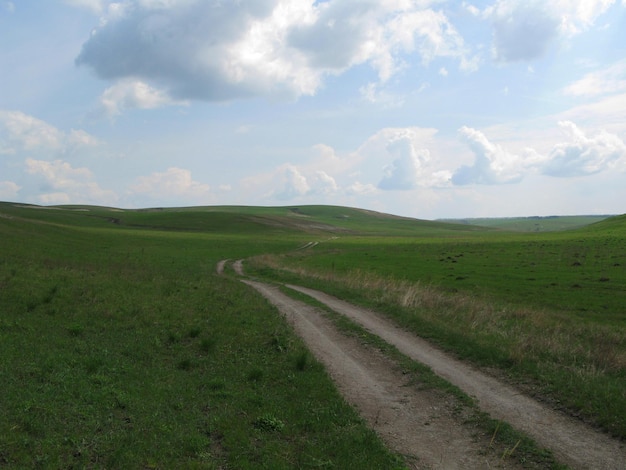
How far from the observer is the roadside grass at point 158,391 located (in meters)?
8.57

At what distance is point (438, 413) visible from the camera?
11.0 m

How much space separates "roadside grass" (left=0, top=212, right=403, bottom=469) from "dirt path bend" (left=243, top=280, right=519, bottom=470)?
0.56 meters

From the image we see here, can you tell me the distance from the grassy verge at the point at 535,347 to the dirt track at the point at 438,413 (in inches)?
28.3

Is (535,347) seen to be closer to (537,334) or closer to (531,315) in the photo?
(537,334)

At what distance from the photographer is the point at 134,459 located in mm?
8219

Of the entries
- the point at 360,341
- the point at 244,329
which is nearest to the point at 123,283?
the point at 244,329

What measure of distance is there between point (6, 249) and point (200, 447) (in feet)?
130

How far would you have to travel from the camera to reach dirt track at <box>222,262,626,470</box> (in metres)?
8.90

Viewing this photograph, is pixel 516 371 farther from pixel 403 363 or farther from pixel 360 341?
pixel 360 341

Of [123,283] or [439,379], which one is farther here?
[123,283]

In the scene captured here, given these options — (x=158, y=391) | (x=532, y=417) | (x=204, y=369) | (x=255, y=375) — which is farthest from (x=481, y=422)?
(x=204, y=369)

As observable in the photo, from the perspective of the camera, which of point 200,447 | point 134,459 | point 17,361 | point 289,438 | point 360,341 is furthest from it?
point 360,341

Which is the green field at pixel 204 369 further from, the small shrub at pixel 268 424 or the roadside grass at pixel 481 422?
the roadside grass at pixel 481 422

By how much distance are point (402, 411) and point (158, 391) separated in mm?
6466
